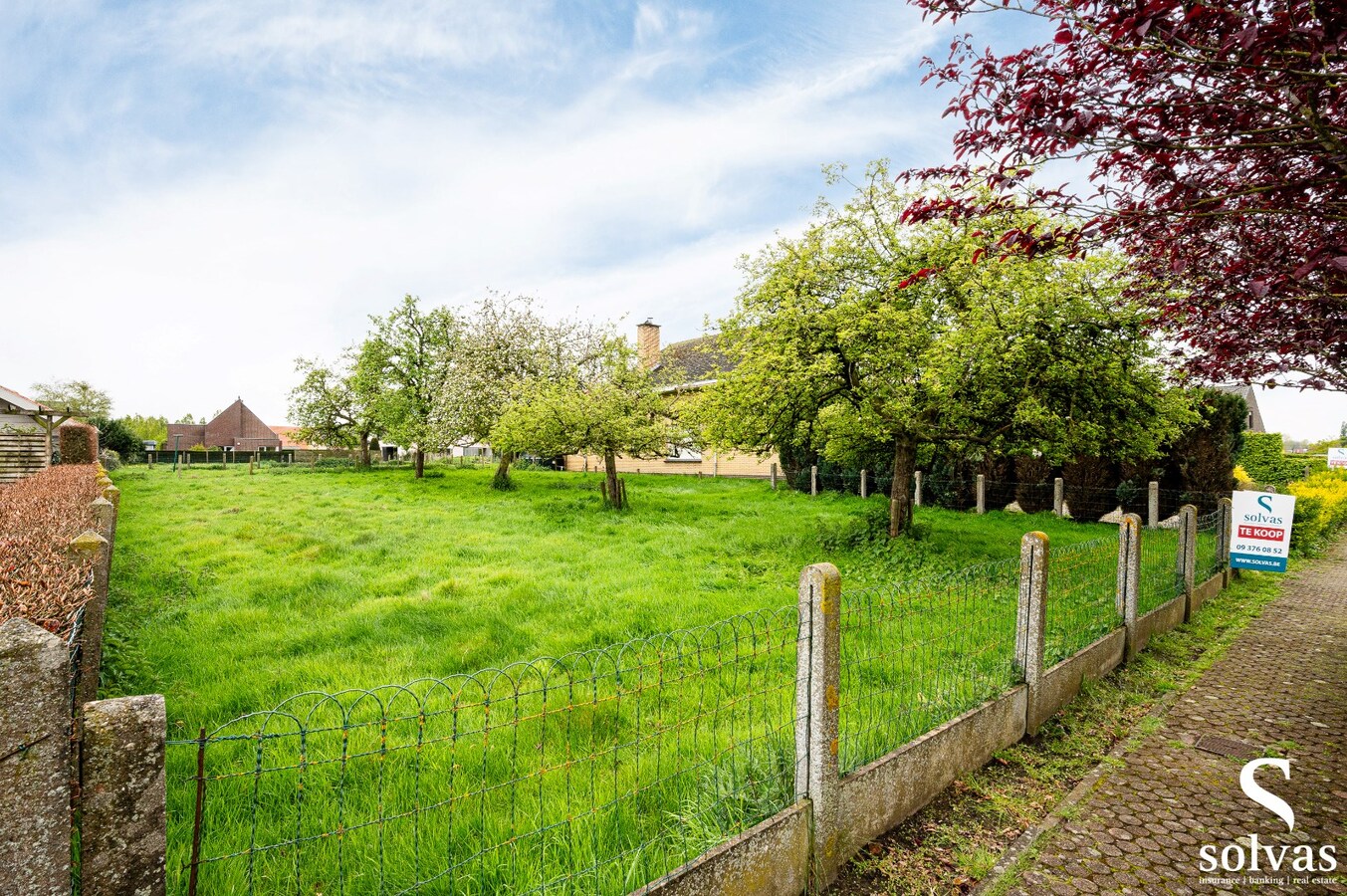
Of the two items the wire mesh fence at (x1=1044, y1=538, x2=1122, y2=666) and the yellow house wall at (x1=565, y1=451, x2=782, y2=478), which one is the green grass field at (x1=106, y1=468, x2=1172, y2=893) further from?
the yellow house wall at (x1=565, y1=451, x2=782, y2=478)

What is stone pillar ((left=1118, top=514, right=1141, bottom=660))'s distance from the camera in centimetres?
676

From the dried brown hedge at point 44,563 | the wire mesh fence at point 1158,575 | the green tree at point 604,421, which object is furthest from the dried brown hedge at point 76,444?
the wire mesh fence at point 1158,575

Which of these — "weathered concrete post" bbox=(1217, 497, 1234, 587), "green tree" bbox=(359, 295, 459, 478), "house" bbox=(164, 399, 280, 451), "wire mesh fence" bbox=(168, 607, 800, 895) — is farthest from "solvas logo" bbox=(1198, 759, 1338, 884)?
"house" bbox=(164, 399, 280, 451)

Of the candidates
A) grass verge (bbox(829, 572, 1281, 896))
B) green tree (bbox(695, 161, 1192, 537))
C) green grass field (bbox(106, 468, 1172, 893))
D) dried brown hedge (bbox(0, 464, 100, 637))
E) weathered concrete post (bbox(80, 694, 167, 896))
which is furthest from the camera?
green tree (bbox(695, 161, 1192, 537))

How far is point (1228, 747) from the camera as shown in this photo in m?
5.02

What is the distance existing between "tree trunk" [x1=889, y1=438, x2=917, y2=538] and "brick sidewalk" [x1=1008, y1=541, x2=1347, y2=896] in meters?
5.05

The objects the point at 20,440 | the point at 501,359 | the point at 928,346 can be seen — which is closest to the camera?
the point at 928,346

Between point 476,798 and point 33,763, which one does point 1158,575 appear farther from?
point 33,763

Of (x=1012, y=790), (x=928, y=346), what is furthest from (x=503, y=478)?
(x=1012, y=790)

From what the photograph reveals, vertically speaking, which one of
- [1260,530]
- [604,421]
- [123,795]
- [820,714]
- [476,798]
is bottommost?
Result: [476,798]

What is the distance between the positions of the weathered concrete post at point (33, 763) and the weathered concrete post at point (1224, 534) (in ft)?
44.4

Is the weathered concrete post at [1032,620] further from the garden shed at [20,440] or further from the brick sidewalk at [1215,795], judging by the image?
the garden shed at [20,440]

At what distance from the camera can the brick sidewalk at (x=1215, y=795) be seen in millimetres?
3514

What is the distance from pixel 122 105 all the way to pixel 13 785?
35.3 ft
